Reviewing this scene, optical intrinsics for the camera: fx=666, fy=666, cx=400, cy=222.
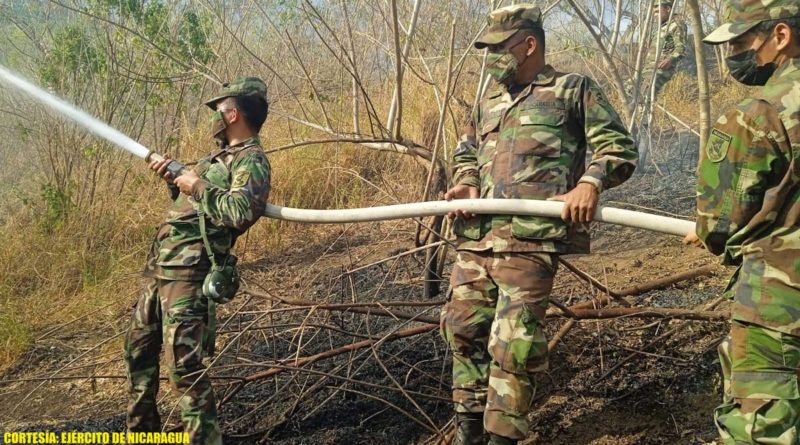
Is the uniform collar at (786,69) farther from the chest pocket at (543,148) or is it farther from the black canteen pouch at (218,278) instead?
the black canteen pouch at (218,278)

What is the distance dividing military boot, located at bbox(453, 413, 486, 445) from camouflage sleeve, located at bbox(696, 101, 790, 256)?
44.3 inches

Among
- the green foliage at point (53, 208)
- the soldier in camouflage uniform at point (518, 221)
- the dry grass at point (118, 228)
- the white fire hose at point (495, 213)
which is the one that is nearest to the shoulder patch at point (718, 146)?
the white fire hose at point (495, 213)

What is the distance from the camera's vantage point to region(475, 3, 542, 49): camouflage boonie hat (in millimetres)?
2609

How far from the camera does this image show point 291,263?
5.96 m

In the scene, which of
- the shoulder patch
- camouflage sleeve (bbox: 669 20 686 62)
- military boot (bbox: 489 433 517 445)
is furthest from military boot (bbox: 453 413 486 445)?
camouflage sleeve (bbox: 669 20 686 62)

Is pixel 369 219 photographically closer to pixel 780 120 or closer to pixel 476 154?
pixel 476 154

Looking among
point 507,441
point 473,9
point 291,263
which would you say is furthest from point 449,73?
point 291,263

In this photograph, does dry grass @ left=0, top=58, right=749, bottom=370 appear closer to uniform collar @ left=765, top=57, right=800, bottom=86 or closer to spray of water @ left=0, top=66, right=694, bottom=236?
spray of water @ left=0, top=66, right=694, bottom=236

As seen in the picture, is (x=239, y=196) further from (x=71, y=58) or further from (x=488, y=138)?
(x=71, y=58)

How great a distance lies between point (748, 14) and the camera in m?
1.91

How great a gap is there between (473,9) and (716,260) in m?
2.94

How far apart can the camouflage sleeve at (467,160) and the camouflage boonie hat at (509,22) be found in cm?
42

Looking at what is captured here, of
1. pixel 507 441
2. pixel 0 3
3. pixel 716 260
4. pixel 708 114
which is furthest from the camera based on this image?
pixel 0 3

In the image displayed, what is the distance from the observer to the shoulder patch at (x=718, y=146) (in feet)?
6.19
